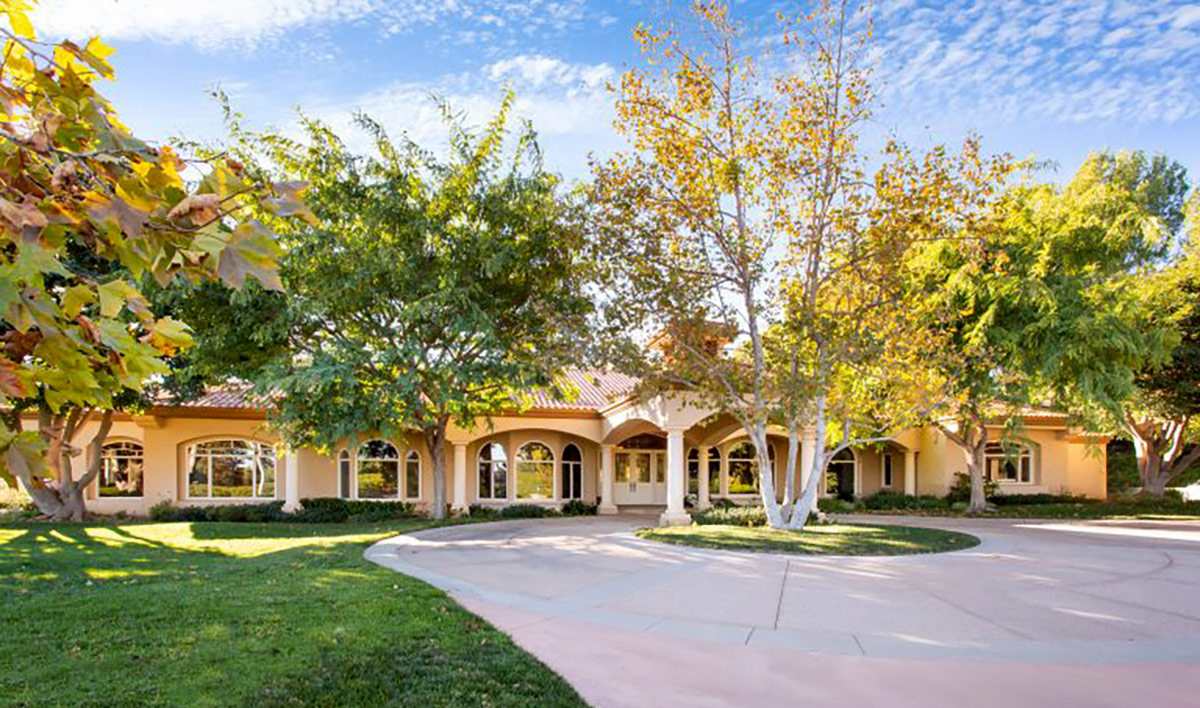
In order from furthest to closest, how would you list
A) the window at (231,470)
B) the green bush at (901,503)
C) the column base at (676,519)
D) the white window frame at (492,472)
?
the green bush at (901,503) → the white window frame at (492,472) → the window at (231,470) → the column base at (676,519)

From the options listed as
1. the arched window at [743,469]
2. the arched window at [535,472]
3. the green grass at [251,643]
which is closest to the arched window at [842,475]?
the arched window at [743,469]

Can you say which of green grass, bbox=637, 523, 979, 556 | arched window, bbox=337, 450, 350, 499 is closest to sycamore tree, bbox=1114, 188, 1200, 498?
green grass, bbox=637, 523, 979, 556

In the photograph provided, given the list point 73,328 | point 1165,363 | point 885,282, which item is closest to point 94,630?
point 73,328

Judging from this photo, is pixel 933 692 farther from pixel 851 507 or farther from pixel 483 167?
pixel 851 507

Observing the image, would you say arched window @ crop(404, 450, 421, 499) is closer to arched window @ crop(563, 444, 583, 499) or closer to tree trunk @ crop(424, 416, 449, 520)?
tree trunk @ crop(424, 416, 449, 520)

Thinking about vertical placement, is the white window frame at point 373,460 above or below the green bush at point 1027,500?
above

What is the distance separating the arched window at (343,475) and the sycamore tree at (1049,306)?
17.8 m

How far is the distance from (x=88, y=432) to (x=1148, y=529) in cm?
2938

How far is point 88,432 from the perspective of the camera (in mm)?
23125

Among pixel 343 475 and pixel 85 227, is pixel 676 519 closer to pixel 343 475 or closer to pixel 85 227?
pixel 343 475

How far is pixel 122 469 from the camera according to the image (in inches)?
944

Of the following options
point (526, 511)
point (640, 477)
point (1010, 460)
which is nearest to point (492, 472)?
point (526, 511)

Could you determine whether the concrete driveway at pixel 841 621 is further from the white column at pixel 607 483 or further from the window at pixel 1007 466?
the window at pixel 1007 466

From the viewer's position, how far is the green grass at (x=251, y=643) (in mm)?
5371
